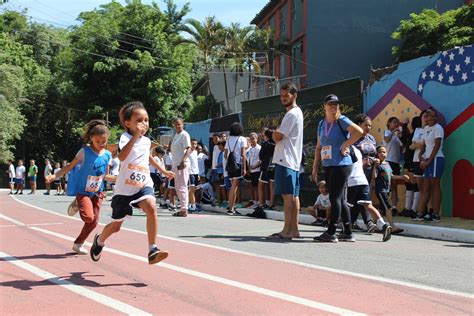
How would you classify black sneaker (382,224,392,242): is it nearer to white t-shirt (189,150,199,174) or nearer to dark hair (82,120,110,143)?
dark hair (82,120,110,143)

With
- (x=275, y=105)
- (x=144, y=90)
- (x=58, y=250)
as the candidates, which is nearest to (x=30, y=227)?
(x=58, y=250)

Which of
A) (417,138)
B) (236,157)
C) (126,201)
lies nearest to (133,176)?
(126,201)

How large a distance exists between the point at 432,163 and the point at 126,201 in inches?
247

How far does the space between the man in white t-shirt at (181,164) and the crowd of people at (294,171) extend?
0.02 m

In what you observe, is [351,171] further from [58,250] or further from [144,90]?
[144,90]

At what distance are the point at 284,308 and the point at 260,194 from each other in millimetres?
9008

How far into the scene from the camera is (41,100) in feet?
159

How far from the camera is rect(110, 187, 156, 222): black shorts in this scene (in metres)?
5.77

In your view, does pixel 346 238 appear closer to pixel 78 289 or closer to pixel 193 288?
pixel 193 288

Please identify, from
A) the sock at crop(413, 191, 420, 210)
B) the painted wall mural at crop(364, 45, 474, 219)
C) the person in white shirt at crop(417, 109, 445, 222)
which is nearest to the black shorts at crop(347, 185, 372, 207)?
the person in white shirt at crop(417, 109, 445, 222)

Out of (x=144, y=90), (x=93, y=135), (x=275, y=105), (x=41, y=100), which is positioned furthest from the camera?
(x=41, y=100)

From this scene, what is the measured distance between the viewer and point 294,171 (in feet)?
27.2

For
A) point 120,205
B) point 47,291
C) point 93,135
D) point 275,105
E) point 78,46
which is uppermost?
point 78,46

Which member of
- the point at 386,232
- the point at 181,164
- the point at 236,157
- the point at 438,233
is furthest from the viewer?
the point at 236,157
